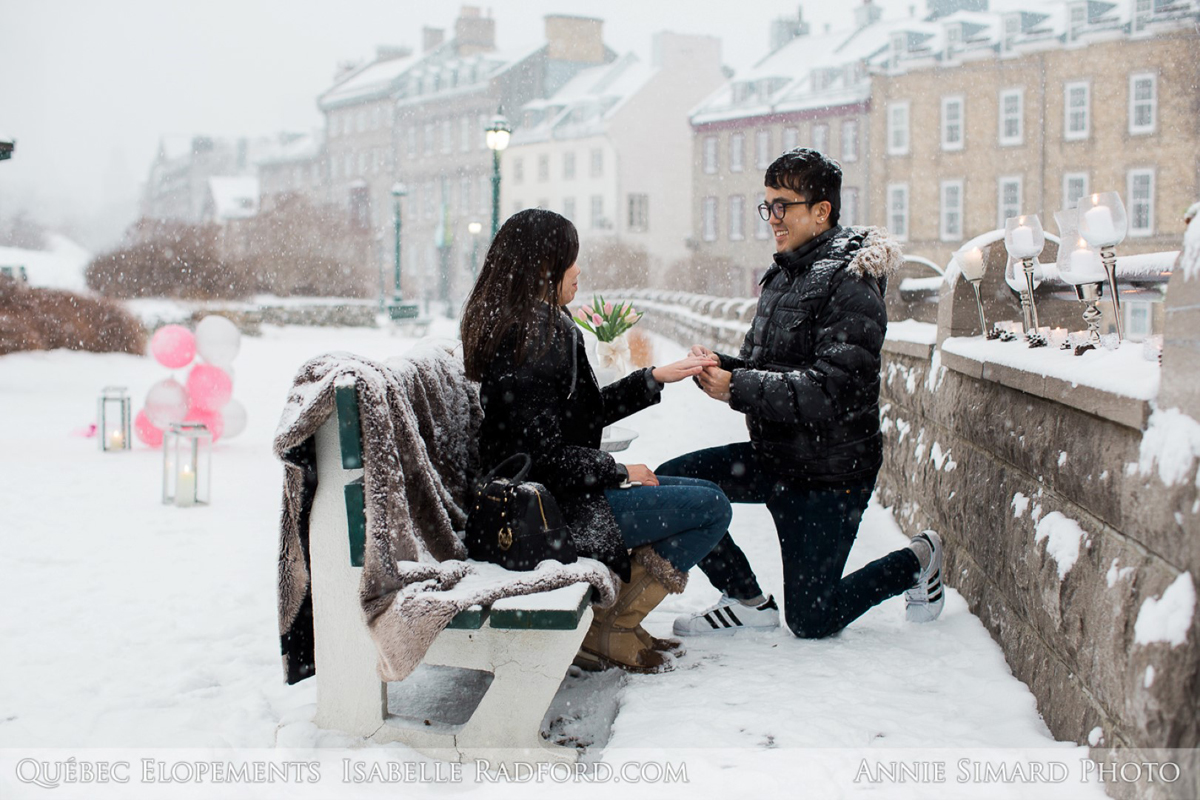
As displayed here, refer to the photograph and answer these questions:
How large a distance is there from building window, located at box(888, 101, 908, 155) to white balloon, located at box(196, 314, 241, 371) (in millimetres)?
35261

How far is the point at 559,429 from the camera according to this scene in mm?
3648

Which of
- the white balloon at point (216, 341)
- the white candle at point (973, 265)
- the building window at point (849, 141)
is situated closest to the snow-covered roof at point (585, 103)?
the building window at point (849, 141)

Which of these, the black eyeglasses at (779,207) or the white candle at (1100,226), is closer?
the white candle at (1100,226)

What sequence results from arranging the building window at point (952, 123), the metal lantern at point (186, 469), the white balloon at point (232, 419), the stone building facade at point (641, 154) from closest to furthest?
the metal lantern at point (186, 469) → the white balloon at point (232, 419) → the building window at point (952, 123) → the stone building facade at point (641, 154)

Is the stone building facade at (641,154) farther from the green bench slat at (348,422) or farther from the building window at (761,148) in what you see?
the green bench slat at (348,422)

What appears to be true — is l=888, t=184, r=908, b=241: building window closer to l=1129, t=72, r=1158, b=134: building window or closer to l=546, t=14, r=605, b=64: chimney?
l=1129, t=72, r=1158, b=134: building window

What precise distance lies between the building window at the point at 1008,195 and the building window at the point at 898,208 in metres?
3.37

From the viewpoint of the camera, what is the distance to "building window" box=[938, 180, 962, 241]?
40750 millimetres

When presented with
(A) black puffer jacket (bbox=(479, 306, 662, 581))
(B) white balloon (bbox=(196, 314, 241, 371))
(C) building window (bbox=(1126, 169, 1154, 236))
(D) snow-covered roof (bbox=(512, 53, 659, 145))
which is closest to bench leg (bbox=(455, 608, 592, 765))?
(A) black puffer jacket (bbox=(479, 306, 662, 581))

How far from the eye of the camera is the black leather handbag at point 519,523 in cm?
343

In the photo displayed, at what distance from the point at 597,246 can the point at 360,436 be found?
160ft

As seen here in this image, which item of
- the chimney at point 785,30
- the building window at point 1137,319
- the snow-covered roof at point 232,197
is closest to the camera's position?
the building window at point 1137,319

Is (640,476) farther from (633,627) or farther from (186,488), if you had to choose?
(186,488)

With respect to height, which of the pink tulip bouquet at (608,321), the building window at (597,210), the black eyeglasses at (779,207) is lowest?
the pink tulip bouquet at (608,321)
